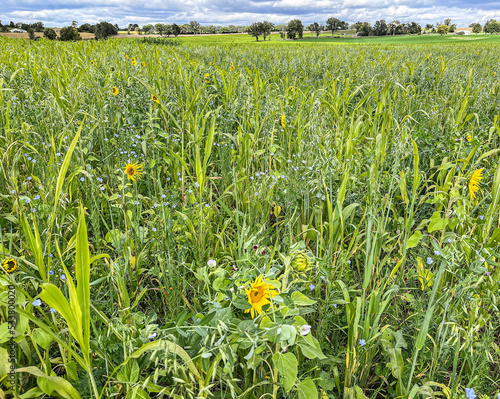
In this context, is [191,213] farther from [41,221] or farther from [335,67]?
[335,67]

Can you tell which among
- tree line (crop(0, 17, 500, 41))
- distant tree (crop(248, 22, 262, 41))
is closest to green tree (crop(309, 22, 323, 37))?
tree line (crop(0, 17, 500, 41))

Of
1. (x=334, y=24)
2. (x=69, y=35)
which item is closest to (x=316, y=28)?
(x=334, y=24)

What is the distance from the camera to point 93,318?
48.9 inches

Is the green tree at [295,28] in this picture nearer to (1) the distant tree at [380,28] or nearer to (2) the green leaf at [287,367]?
(1) the distant tree at [380,28]

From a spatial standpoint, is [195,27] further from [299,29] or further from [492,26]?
[492,26]

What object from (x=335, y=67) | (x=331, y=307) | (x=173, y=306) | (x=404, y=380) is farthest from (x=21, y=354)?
(x=335, y=67)

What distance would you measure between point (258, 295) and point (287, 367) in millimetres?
244

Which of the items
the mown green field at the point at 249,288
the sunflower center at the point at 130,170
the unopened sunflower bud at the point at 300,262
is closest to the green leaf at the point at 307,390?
the mown green field at the point at 249,288

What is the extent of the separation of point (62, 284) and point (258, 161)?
5.71ft

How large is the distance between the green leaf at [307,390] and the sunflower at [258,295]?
0.25 meters

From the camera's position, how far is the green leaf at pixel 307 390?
3.04 ft

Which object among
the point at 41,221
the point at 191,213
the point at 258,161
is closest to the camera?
the point at 41,221

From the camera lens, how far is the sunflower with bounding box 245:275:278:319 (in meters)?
1.00

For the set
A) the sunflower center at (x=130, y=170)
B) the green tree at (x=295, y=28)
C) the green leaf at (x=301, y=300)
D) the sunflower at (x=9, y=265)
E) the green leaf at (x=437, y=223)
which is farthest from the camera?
the green tree at (x=295, y=28)
